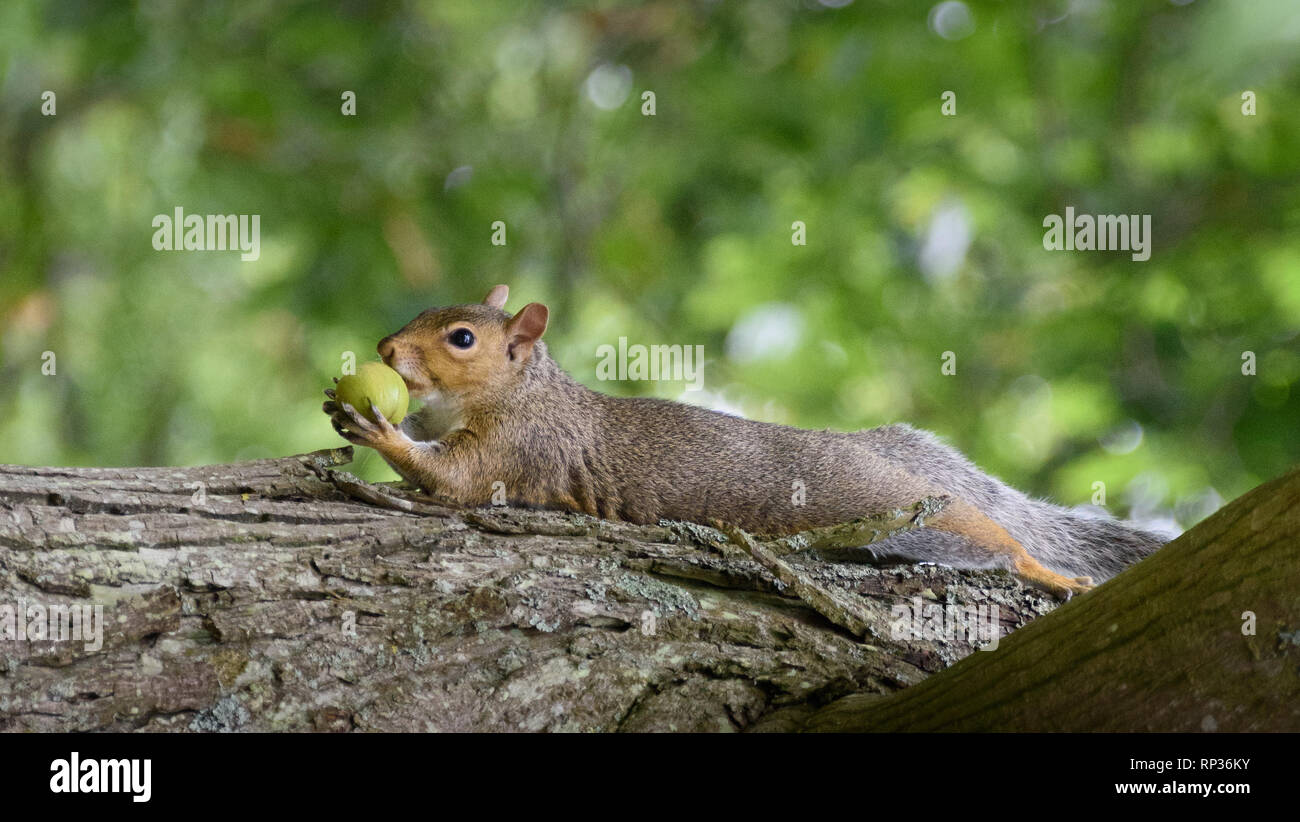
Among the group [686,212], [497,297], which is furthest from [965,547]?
[686,212]

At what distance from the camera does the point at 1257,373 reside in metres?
5.45

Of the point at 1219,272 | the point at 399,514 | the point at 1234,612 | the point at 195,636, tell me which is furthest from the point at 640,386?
the point at 1234,612

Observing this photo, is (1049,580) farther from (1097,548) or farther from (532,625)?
(532,625)

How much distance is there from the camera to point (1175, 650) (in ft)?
5.87

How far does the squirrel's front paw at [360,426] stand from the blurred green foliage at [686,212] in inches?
75.0

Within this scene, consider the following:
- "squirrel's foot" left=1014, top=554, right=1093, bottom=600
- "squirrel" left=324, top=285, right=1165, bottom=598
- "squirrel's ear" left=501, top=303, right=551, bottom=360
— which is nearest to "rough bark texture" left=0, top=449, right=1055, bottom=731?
"squirrel's foot" left=1014, top=554, right=1093, bottom=600

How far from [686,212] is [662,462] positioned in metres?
3.54

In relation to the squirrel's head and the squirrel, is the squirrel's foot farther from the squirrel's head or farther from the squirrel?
the squirrel's head

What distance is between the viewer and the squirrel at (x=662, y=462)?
136 inches

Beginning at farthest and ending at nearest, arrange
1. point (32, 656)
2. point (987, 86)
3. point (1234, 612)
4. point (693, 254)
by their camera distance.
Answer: point (693, 254)
point (987, 86)
point (32, 656)
point (1234, 612)

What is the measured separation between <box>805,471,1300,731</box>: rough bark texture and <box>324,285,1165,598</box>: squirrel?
4.36 feet

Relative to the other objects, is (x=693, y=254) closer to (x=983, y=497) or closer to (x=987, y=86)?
(x=987, y=86)

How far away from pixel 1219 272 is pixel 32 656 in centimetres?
580

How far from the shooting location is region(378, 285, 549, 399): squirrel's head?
12.5 feet
